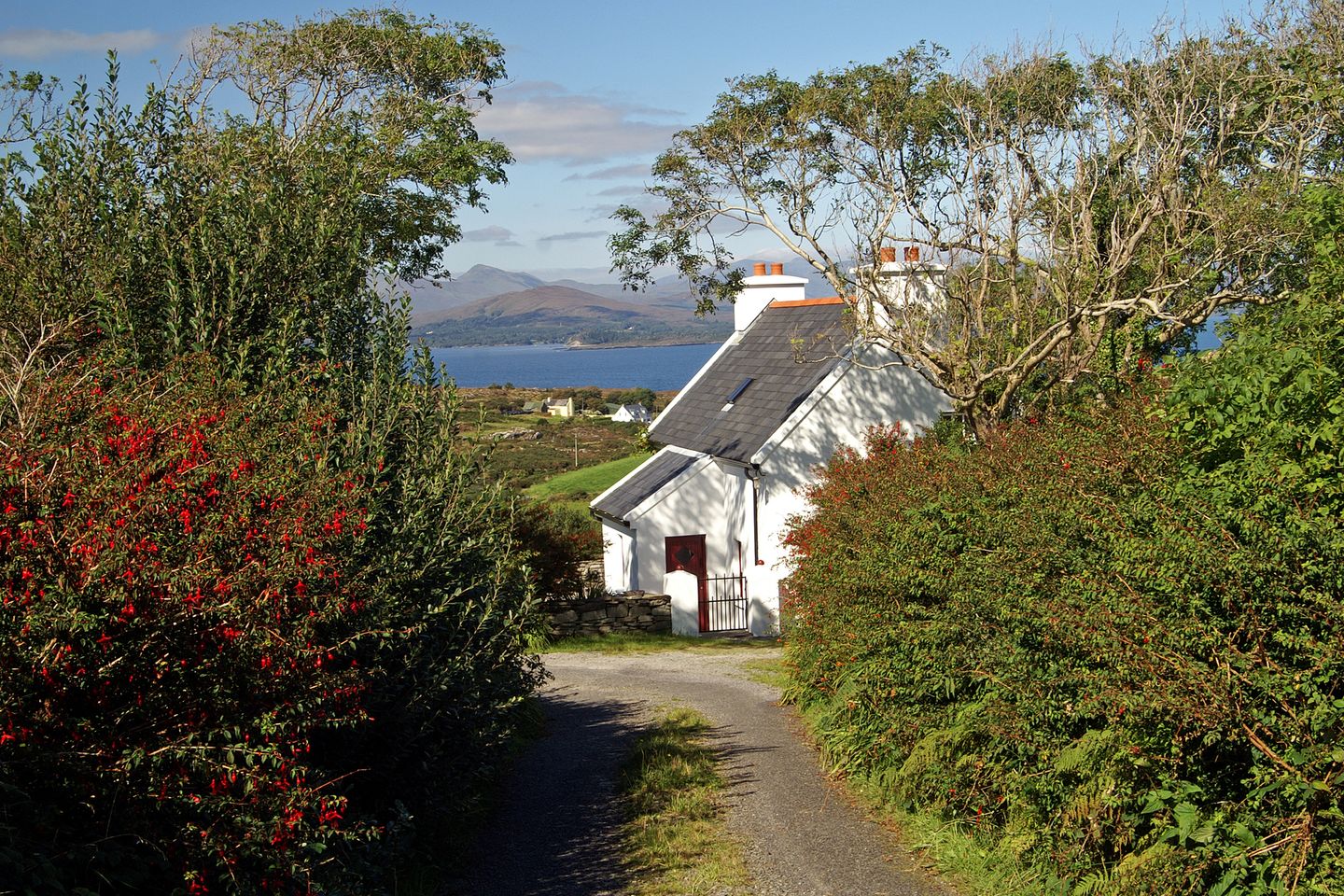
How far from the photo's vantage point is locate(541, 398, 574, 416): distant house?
113875 mm

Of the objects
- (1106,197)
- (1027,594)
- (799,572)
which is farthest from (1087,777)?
(1106,197)

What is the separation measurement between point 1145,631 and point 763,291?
1086 inches

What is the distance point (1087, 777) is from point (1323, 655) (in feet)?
7.12

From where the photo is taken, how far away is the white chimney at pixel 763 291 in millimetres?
33031

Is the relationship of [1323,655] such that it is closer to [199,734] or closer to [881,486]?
[199,734]

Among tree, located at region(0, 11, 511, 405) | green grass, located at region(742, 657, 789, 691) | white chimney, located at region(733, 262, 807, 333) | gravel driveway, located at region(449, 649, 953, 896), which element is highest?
white chimney, located at region(733, 262, 807, 333)

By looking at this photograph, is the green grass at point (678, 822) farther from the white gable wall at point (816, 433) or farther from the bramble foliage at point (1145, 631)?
the white gable wall at point (816, 433)

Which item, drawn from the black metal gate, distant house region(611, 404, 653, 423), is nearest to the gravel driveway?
the black metal gate

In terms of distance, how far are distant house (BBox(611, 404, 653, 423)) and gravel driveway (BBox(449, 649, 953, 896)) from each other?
80.9 meters

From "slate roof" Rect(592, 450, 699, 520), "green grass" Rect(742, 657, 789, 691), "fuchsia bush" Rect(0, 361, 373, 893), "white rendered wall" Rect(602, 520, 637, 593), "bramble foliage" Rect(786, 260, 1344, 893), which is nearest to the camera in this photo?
"fuchsia bush" Rect(0, 361, 373, 893)

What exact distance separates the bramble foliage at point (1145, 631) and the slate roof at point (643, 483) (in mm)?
17873

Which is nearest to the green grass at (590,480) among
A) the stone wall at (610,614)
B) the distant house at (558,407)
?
the stone wall at (610,614)

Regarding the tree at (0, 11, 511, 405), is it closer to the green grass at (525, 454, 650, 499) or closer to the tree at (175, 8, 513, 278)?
the tree at (175, 8, 513, 278)

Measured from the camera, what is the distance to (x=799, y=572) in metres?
14.6
